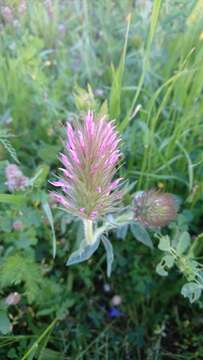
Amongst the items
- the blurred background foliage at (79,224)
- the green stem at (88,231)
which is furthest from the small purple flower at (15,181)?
the green stem at (88,231)

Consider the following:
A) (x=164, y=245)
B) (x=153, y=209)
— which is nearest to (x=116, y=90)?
(x=153, y=209)

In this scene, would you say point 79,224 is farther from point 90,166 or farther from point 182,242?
point 90,166

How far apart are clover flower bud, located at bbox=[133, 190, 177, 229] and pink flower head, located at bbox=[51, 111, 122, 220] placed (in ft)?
0.58

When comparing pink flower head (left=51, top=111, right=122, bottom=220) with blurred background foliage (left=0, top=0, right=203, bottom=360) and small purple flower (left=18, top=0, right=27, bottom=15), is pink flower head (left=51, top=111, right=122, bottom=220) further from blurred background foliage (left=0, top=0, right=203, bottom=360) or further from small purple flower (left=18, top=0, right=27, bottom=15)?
small purple flower (left=18, top=0, right=27, bottom=15)

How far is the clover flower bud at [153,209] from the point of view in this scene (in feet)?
4.12

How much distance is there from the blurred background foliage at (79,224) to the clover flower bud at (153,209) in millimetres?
135

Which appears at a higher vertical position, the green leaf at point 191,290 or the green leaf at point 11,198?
the green leaf at point 11,198

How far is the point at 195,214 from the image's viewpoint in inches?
59.2

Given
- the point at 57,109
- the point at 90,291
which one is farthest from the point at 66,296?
the point at 57,109

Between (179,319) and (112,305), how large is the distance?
0.76ft

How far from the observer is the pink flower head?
3.01 feet

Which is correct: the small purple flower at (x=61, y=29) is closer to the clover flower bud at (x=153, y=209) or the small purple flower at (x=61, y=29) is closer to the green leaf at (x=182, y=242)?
the clover flower bud at (x=153, y=209)

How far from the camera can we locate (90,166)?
0.95 m

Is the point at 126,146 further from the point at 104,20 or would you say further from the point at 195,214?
the point at 104,20
